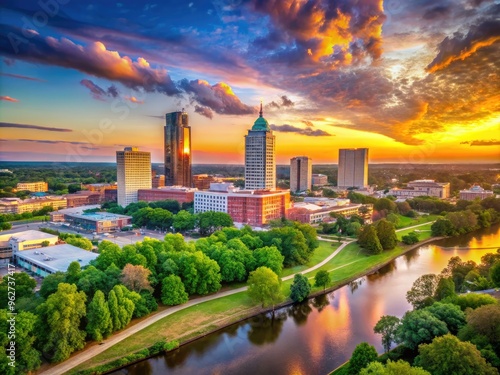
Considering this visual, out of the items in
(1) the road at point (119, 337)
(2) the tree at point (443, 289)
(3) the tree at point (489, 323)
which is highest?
(3) the tree at point (489, 323)

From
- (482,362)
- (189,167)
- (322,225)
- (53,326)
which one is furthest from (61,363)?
(189,167)

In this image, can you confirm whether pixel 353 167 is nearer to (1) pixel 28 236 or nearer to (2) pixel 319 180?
(2) pixel 319 180

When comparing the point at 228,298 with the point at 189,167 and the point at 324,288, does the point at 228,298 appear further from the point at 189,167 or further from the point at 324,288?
the point at 189,167

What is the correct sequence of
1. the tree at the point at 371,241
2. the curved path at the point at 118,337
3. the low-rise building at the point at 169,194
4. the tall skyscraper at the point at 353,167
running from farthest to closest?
1. the tall skyscraper at the point at 353,167
2. the low-rise building at the point at 169,194
3. the tree at the point at 371,241
4. the curved path at the point at 118,337

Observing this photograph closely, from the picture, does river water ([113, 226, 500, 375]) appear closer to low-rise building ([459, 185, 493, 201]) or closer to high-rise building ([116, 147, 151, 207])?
high-rise building ([116, 147, 151, 207])

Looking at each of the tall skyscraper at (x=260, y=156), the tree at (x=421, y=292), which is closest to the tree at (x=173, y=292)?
the tree at (x=421, y=292)

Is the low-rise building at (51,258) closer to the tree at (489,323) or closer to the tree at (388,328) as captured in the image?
the tree at (388,328)

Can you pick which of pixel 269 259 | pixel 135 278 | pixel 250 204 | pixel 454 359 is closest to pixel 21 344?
pixel 135 278
